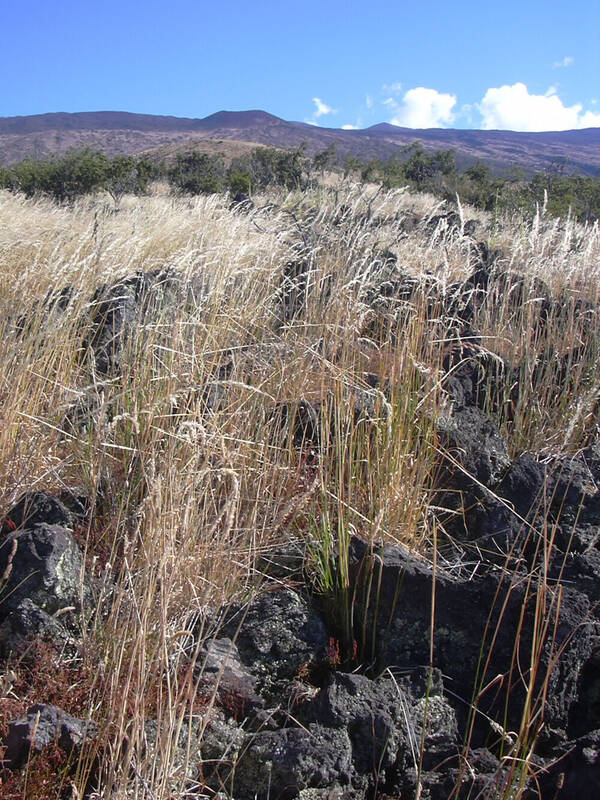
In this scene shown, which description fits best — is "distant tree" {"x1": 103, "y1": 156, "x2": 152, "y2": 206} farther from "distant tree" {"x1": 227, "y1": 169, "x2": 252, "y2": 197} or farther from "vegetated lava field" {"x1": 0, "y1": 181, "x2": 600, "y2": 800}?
"vegetated lava field" {"x1": 0, "y1": 181, "x2": 600, "y2": 800}

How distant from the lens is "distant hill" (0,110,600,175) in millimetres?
118688

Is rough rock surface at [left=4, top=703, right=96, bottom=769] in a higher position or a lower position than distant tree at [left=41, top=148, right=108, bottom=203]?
lower

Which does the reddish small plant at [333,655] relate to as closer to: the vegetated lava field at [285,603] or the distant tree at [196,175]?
the vegetated lava field at [285,603]

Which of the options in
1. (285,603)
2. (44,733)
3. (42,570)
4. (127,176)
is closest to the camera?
(44,733)

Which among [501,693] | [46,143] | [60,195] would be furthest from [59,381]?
[46,143]

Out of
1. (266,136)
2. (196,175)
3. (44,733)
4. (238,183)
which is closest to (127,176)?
(196,175)

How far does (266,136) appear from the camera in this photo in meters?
142

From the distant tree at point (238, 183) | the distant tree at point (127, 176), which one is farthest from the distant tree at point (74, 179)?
the distant tree at point (238, 183)

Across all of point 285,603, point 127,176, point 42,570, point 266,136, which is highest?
point 266,136

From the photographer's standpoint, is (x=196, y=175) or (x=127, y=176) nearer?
(x=127, y=176)

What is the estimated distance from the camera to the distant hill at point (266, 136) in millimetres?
118688

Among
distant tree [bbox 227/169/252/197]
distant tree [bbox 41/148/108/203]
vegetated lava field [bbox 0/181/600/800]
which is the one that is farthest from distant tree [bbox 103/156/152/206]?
vegetated lava field [bbox 0/181/600/800]

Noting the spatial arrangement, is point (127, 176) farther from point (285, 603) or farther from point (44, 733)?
point (44, 733)

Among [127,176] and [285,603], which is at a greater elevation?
[127,176]
